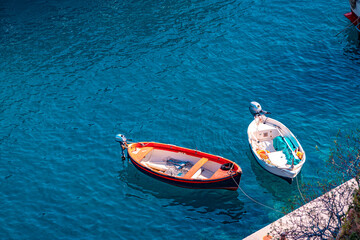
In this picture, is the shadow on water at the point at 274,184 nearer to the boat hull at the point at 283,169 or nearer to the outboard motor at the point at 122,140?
the boat hull at the point at 283,169

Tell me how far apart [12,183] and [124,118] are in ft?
37.5

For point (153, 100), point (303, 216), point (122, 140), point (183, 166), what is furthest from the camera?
point (153, 100)

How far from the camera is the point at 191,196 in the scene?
3234cm

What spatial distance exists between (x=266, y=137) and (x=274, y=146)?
4.20ft

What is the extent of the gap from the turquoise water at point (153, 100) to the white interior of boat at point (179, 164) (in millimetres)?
1296

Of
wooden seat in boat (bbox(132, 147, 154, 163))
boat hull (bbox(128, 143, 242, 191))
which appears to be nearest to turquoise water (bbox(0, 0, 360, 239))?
boat hull (bbox(128, 143, 242, 191))

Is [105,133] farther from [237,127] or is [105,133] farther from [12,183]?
[237,127]

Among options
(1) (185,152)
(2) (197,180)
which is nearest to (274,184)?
(2) (197,180)

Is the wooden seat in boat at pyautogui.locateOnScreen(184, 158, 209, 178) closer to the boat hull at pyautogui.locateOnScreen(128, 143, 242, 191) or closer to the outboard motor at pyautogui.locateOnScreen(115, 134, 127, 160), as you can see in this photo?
the boat hull at pyautogui.locateOnScreen(128, 143, 242, 191)

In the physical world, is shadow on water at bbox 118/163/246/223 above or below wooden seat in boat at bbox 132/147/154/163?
below

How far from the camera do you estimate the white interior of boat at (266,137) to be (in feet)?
111

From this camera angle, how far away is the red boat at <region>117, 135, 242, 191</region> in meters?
31.5

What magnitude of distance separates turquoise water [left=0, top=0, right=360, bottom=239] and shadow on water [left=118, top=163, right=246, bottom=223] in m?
0.11

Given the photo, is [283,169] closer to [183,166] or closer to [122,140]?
[183,166]
